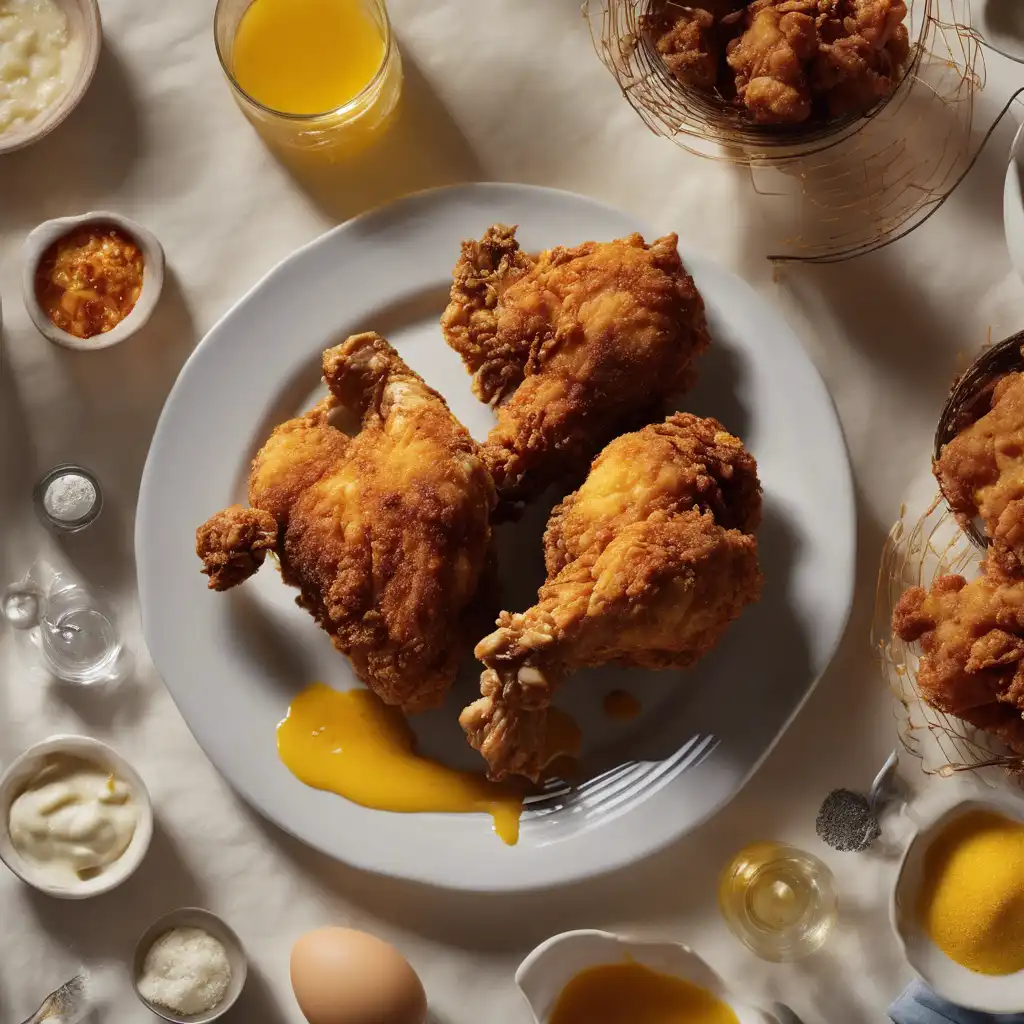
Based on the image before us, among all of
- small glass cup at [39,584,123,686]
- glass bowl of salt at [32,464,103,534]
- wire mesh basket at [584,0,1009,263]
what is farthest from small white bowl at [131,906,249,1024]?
wire mesh basket at [584,0,1009,263]

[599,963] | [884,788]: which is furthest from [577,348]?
[599,963]

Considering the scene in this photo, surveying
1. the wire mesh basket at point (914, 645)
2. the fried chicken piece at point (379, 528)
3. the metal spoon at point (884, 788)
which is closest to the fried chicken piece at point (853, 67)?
the wire mesh basket at point (914, 645)

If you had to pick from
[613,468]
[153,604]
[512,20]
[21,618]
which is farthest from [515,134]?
[21,618]

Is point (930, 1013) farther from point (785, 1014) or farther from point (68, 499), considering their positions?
point (68, 499)

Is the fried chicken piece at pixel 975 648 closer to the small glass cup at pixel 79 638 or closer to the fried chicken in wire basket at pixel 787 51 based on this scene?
the fried chicken in wire basket at pixel 787 51

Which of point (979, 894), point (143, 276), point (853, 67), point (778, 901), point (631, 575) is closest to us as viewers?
point (631, 575)

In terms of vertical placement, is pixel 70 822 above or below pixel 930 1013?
above

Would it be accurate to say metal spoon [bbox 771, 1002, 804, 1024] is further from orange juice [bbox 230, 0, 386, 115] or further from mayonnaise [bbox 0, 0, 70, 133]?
mayonnaise [bbox 0, 0, 70, 133]

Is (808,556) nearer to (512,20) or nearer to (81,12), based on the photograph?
(512,20)
